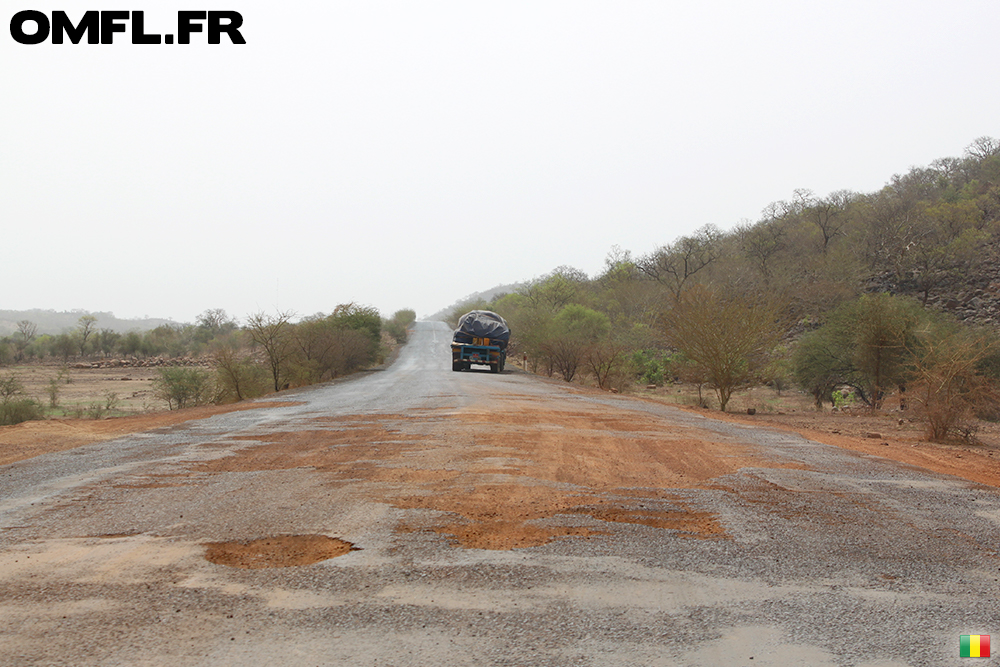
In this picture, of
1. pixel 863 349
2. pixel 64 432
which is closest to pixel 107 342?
pixel 64 432

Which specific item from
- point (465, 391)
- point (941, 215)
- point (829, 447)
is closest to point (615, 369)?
point (465, 391)

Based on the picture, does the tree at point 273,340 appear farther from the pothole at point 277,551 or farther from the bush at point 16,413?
the pothole at point 277,551

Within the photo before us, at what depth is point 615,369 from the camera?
32344 mm

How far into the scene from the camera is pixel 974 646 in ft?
12.5

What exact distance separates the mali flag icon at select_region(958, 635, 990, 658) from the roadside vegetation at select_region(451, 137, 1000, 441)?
37.2 feet

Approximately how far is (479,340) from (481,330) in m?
0.62

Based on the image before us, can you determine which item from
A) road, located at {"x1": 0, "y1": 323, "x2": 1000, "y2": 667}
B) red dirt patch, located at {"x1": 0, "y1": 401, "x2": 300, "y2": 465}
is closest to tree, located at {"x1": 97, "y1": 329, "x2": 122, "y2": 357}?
red dirt patch, located at {"x1": 0, "y1": 401, "x2": 300, "y2": 465}

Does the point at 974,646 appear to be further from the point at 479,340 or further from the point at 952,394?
the point at 479,340

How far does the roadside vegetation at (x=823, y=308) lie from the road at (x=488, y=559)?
8.83 metres

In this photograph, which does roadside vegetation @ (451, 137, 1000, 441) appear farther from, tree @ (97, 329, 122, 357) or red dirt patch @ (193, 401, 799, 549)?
tree @ (97, 329, 122, 357)

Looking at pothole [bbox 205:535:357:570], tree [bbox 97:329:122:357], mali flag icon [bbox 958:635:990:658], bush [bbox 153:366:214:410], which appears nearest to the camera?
mali flag icon [bbox 958:635:990:658]

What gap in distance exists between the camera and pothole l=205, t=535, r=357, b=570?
202 inches

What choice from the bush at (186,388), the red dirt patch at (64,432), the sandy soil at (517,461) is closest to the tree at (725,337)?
the sandy soil at (517,461)

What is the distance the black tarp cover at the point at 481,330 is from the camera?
36.8m
